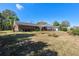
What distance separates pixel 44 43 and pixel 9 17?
0.52 metres

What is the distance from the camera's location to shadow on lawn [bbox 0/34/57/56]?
3.29 metres

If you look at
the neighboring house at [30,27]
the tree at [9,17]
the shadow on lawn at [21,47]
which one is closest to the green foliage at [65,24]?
the neighboring house at [30,27]

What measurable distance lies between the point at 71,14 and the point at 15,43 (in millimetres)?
753

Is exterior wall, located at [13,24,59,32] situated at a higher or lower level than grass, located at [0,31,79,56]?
higher

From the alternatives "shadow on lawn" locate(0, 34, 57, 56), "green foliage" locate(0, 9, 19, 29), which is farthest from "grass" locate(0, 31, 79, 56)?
"green foliage" locate(0, 9, 19, 29)

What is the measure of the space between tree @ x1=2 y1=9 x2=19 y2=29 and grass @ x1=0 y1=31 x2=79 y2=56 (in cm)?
12

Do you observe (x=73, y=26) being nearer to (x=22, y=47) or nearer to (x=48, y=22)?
(x=48, y=22)

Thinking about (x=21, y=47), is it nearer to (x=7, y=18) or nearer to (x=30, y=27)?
(x=30, y=27)

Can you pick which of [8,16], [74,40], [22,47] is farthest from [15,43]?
[74,40]

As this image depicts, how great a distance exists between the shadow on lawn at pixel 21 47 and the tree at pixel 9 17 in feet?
0.51

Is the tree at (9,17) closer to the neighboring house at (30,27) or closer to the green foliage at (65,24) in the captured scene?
the neighboring house at (30,27)

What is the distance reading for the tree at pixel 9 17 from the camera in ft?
10.9

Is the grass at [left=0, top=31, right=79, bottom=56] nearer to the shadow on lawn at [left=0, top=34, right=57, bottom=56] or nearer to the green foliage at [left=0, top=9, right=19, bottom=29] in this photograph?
the shadow on lawn at [left=0, top=34, right=57, bottom=56]

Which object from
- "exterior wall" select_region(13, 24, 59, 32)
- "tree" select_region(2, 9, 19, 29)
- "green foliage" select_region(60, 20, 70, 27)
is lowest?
"exterior wall" select_region(13, 24, 59, 32)
